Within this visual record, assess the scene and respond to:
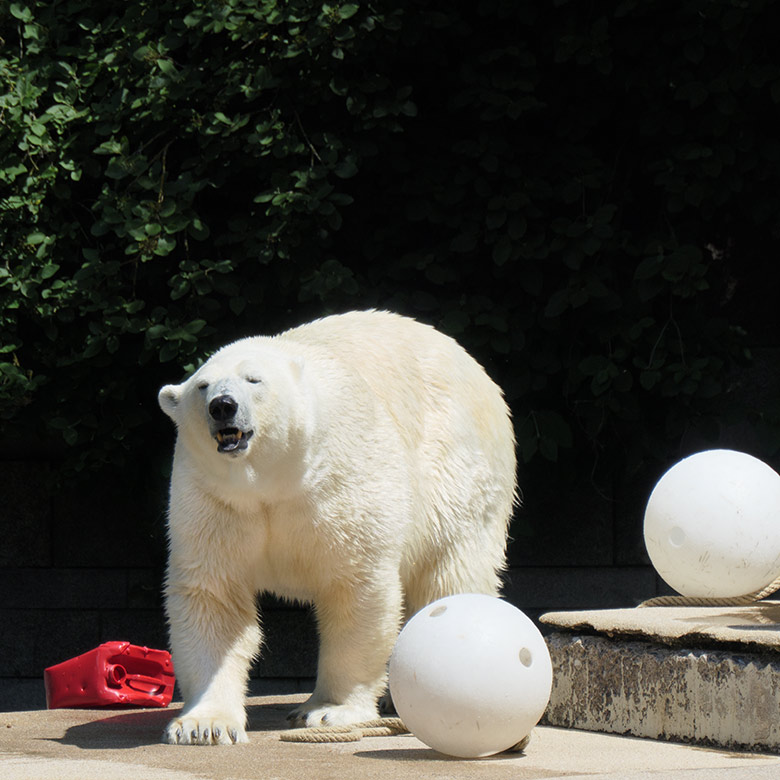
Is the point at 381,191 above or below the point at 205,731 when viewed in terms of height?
above

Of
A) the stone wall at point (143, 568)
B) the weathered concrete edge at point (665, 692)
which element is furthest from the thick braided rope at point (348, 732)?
the stone wall at point (143, 568)

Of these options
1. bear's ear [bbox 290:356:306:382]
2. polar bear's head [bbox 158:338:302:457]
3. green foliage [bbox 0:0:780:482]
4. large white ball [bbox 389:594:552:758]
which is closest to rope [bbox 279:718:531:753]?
large white ball [bbox 389:594:552:758]

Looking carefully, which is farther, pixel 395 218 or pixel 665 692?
pixel 395 218

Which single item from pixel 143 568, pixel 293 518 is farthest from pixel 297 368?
pixel 143 568

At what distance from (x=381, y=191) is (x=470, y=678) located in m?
3.33

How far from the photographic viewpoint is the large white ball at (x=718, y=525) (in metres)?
4.58

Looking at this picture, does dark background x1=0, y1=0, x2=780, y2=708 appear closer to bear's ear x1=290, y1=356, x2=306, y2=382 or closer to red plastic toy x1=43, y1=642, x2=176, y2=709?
red plastic toy x1=43, y1=642, x2=176, y2=709

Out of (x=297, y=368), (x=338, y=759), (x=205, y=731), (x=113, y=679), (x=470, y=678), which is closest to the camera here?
(x=470, y=678)

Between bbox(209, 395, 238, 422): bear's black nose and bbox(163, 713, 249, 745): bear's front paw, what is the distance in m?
0.89

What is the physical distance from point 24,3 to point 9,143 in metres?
0.68

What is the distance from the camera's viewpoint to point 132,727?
461 centimetres

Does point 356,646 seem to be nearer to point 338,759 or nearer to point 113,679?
point 338,759

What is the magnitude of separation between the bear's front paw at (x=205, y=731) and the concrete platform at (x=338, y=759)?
0.05m

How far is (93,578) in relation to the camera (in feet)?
21.8
